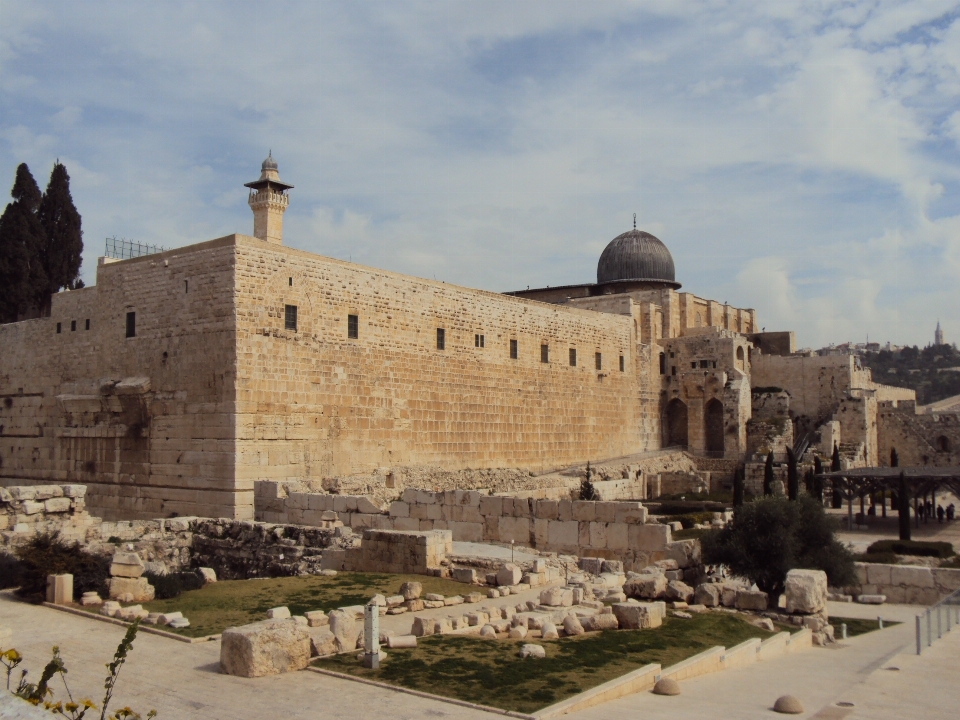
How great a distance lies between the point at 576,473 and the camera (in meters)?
24.9

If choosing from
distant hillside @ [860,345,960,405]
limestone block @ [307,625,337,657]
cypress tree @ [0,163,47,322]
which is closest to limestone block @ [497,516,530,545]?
limestone block @ [307,625,337,657]

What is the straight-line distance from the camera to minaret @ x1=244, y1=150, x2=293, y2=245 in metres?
22.5

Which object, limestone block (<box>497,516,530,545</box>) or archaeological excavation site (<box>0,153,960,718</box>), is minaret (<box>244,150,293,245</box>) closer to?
archaeological excavation site (<box>0,153,960,718</box>)

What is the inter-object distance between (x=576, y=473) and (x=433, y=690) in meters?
18.4

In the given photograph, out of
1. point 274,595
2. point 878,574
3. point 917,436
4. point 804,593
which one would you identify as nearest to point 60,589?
point 274,595

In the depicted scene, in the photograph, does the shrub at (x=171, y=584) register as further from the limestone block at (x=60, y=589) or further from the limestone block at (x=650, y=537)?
the limestone block at (x=650, y=537)

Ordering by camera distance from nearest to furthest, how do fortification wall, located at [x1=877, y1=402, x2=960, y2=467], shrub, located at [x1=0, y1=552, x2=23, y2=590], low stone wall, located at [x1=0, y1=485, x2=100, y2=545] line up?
shrub, located at [x1=0, y1=552, x2=23, y2=590]
low stone wall, located at [x1=0, y1=485, x2=100, y2=545]
fortification wall, located at [x1=877, y1=402, x2=960, y2=467]

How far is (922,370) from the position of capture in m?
98.9

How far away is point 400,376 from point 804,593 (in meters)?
10.9

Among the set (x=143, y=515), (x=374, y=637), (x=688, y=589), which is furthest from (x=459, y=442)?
(x=374, y=637)

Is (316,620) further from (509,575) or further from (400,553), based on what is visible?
(400,553)

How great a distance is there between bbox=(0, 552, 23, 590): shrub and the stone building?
5.00 m

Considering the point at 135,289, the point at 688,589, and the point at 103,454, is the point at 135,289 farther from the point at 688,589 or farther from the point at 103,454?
the point at 688,589

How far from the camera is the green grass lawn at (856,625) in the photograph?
11.8 m
